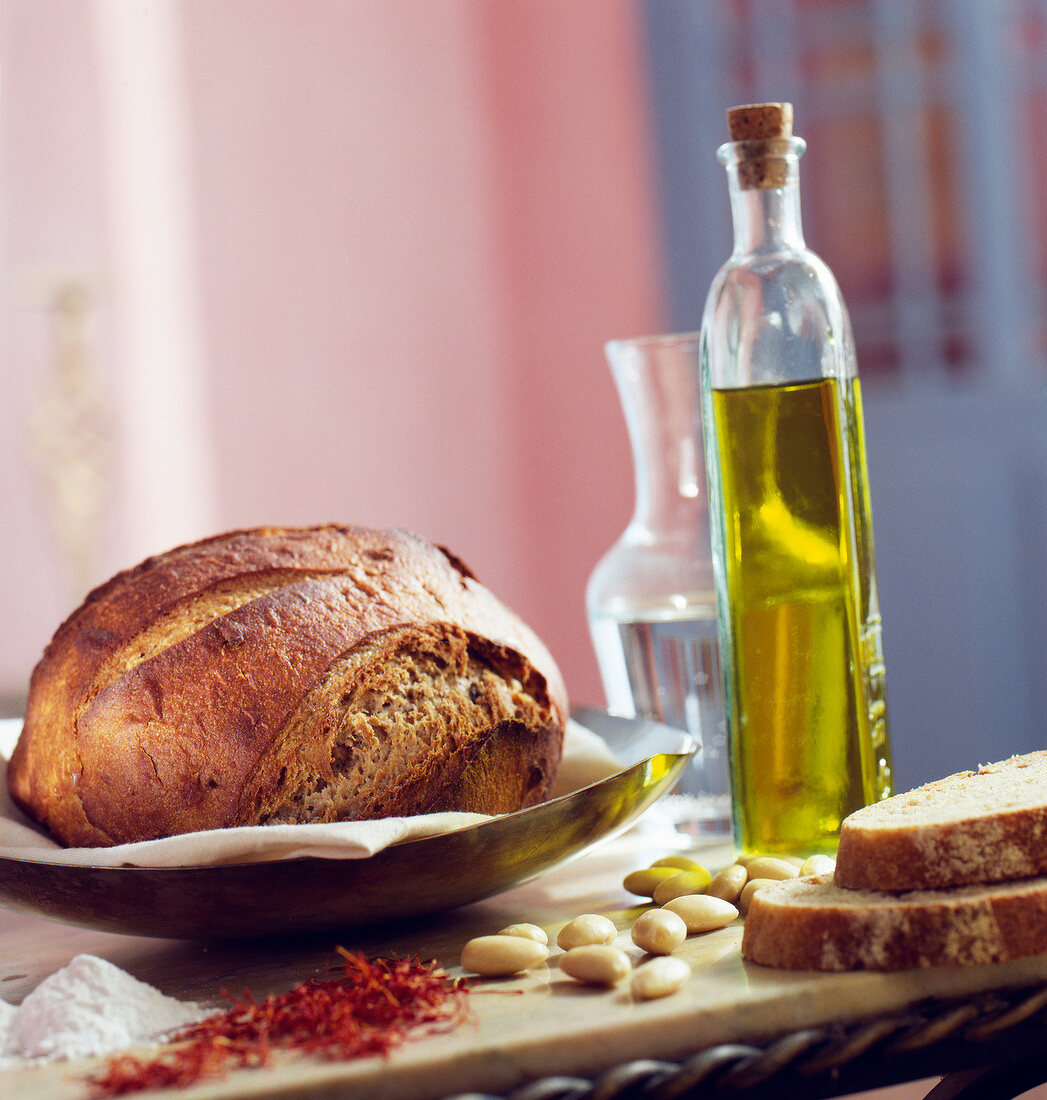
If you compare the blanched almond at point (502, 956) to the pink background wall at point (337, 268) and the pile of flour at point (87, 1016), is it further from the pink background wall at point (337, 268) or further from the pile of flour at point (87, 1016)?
the pink background wall at point (337, 268)

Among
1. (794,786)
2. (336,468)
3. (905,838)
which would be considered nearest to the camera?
(905,838)

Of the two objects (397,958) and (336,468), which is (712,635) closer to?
(397,958)

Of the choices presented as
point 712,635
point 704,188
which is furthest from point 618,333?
point 712,635

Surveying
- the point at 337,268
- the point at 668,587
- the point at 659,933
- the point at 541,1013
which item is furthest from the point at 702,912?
the point at 337,268

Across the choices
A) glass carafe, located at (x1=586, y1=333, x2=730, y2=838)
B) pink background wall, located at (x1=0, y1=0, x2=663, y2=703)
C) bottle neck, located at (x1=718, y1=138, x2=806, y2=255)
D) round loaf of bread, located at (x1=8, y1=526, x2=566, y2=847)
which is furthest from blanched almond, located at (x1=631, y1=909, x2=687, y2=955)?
pink background wall, located at (x1=0, y1=0, x2=663, y2=703)

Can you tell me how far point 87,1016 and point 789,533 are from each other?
1.74 feet

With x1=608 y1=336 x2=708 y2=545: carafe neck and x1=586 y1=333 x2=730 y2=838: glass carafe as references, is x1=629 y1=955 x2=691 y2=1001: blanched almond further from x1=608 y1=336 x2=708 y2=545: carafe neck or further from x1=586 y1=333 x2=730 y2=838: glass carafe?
x1=608 y1=336 x2=708 y2=545: carafe neck

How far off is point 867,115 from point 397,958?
392 cm

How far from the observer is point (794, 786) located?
96cm

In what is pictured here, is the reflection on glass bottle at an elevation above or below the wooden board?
above

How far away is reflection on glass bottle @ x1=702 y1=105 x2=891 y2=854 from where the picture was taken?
3.14 ft

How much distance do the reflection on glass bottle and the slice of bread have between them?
222mm

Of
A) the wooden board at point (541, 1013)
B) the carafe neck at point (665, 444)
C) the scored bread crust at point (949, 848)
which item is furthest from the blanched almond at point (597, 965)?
the carafe neck at point (665, 444)

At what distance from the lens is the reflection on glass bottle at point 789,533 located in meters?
0.96
